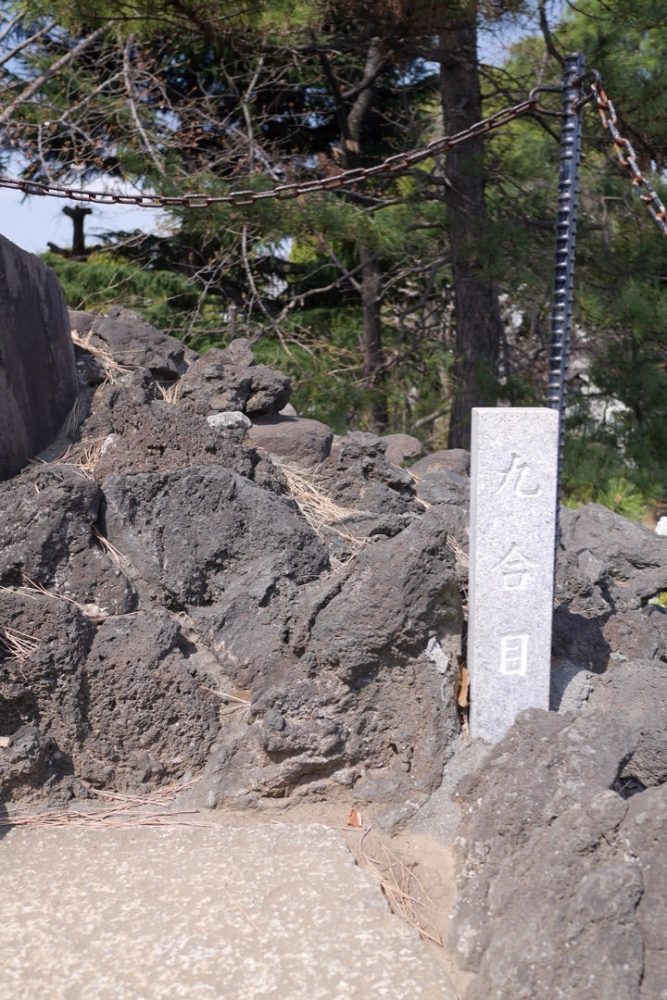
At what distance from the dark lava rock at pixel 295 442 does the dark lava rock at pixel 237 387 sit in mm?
160

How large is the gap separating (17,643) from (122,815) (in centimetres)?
58

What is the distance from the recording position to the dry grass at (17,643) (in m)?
2.68

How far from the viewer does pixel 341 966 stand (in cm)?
197

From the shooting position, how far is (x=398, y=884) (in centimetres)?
232

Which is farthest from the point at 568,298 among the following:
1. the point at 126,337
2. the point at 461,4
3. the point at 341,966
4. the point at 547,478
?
the point at 461,4

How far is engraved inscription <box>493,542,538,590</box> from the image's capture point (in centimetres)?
265

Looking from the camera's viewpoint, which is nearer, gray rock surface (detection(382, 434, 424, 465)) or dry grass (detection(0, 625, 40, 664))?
dry grass (detection(0, 625, 40, 664))

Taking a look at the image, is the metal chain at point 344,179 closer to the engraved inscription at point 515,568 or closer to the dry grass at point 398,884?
the engraved inscription at point 515,568

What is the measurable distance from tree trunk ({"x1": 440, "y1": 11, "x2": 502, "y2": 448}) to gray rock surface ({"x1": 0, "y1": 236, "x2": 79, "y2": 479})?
320 cm

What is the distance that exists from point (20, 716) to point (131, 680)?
13.2 inches

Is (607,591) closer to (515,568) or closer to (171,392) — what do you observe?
(515,568)

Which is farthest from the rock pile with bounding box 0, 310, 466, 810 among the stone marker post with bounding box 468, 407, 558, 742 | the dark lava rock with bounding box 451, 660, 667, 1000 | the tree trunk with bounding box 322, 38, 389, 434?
the tree trunk with bounding box 322, 38, 389, 434

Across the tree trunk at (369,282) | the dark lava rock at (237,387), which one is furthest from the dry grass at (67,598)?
the tree trunk at (369,282)

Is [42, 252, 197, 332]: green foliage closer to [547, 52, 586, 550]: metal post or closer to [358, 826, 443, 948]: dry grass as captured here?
[547, 52, 586, 550]: metal post
